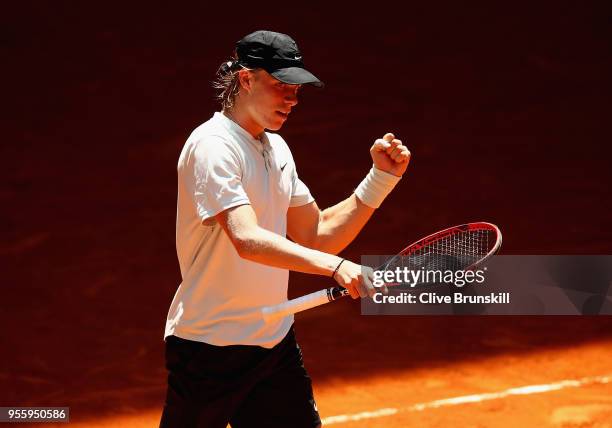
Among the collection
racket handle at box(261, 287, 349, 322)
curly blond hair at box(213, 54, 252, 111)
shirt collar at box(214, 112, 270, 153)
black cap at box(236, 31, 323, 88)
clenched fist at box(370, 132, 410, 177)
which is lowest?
racket handle at box(261, 287, 349, 322)

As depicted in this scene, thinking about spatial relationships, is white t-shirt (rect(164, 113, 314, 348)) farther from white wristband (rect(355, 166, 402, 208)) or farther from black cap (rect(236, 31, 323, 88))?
white wristband (rect(355, 166, 402, 208))

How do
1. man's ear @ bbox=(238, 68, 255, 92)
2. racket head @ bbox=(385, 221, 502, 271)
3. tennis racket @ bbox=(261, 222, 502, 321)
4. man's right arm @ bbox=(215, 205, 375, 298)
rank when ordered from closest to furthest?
man's right arm @ bbox=(215, 205, 375, 298)
man's ear @ bbox=(238, 68, 255, 92)
tennis racket @ bbox=(261, 222, 502, 321)
racket head @ bbox=(385, 221, 502, 271)

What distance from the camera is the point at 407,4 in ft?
30.7

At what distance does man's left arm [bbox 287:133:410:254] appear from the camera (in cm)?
334

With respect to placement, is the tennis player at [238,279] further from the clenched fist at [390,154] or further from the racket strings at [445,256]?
the racket strings at [445,256]

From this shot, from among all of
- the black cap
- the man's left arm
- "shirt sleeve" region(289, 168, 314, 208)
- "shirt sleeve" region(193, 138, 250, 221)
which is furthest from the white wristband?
"shirt sleeve" region(193, 138, 250, 221)

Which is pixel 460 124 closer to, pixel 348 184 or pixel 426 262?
pixel 348 184

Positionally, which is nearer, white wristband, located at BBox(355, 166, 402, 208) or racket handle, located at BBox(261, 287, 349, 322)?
racket handle, located at BBox(261, 287, 349, 322)

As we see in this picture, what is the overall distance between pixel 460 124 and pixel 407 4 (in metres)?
1.64

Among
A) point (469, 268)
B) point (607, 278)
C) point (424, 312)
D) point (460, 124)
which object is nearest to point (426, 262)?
point (469, 268)

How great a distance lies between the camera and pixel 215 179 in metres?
2.87

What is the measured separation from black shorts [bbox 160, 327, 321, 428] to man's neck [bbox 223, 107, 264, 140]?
639 mm

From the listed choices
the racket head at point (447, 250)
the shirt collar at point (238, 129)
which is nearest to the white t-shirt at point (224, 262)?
the shirt collar at point (238, 129)

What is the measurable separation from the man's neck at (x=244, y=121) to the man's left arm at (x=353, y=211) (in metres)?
0.39
